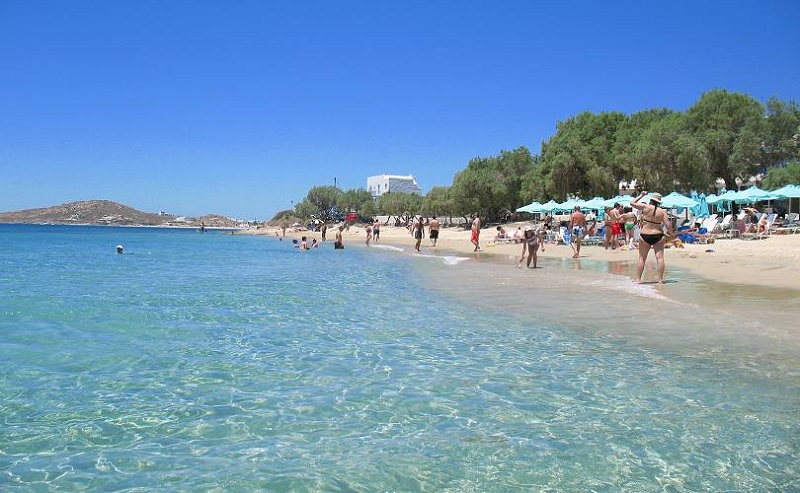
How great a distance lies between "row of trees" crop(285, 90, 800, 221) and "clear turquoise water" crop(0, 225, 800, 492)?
30407 mm

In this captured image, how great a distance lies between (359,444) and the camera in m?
4.25

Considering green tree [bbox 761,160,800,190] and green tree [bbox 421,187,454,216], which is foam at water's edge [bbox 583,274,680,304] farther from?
green tree [bbox 421,187,454,216]

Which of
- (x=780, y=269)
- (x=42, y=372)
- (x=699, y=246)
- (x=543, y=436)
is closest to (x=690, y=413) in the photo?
(x=543, y=436)

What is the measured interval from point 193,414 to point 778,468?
13.6ft

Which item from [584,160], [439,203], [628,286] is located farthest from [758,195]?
[439,203]

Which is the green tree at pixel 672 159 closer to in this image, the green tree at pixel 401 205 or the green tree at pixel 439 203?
the green tree at pixel 439 203

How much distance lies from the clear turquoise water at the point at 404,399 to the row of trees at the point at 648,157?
3041cm

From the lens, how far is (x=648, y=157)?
3916 cm

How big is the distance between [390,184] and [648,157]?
114476mm

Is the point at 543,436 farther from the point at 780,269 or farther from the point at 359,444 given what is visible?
the point at 780,269

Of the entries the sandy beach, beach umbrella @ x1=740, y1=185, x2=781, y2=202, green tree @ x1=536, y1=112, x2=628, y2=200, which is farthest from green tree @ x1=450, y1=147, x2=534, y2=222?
the sandy beach

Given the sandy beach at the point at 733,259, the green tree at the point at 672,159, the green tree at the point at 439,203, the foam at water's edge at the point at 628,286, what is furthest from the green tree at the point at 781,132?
the green tree at the point at 439,203

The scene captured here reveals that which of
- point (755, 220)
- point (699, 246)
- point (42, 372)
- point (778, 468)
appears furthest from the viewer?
point (755, 220)

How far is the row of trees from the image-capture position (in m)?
35.8
